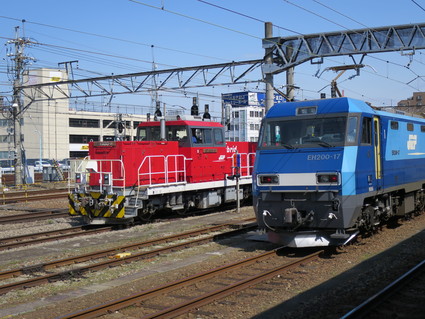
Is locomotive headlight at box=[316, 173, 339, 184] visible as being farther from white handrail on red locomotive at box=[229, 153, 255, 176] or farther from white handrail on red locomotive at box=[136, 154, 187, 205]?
white handrail on red locomotive at box=[229, 153, 255, 176]

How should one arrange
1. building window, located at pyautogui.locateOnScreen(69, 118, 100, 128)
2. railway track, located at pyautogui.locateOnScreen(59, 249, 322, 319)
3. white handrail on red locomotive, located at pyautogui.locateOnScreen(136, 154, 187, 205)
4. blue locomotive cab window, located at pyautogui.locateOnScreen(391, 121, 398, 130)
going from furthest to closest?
building window, located at pyautogui.locateOnScreen(69, 118, 100, 128)
white handrail on red locomotive, located at pyautogui.locateOnScreen(136, 154, 187, 205)
blue locomotive cab window, located at pyautogui.locateOnScreen(391, 121, 398, 130)
railway track, located at pyautogui.locateOnScreen(59, 249, 322, 319)

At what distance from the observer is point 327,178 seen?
9.77m

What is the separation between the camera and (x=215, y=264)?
9875 millimetres

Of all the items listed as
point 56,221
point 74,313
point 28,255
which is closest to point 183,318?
point 74,313

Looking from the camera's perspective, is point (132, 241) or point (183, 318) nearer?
point (183, 318)

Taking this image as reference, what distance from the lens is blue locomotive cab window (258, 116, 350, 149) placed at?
10070 mm

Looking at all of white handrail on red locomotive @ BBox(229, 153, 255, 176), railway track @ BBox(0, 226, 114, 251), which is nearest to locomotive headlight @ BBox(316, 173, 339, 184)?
railway track @ BBox(0, 226, 114, 251)

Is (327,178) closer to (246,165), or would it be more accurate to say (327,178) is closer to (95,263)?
(95,263)

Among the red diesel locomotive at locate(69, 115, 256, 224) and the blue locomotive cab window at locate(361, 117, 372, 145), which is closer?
the blue locomotive cab window at locate(361, 117, 372, 145)

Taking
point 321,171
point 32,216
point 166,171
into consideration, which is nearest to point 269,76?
point 166,171

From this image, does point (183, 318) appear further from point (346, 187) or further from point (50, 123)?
point (50, 123)

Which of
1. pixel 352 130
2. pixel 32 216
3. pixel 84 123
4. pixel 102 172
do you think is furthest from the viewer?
pixel 84 123

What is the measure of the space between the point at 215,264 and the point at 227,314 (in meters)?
3.14

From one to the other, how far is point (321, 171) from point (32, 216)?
41.3 feet
